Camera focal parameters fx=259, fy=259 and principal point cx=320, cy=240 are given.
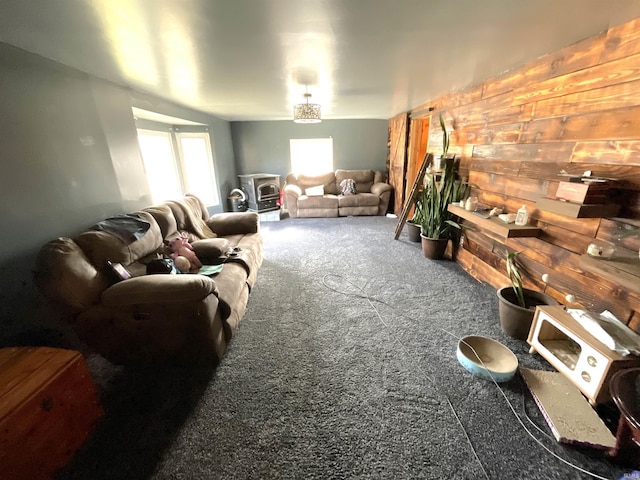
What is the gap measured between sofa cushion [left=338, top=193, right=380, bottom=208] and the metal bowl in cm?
382

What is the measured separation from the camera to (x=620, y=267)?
1.30 metres

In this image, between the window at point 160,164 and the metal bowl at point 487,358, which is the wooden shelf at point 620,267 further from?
the window at point 160,164

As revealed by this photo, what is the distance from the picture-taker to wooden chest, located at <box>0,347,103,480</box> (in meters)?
1.01

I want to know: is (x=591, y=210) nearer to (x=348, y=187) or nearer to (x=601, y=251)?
(x=601, y=251)

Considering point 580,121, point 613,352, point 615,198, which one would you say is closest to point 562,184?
point 615,198

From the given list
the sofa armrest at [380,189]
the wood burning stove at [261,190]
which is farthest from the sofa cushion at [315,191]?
the sofa armrest at [380,189]

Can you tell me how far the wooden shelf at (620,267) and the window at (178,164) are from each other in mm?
4256

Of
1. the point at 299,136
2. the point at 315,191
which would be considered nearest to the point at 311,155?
the point at 299,136

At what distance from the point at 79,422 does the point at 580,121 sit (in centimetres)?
329

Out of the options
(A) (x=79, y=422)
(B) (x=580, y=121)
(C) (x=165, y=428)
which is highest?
(B) (x=580, y=121)

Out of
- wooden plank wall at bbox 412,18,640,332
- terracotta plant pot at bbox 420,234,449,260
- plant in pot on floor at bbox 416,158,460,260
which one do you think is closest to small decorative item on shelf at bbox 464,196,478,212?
wooden plank wall at bbox 412,18,640,332

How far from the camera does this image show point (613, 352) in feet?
4.14

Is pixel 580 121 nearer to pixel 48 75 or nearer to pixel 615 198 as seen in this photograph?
pixel 615 198

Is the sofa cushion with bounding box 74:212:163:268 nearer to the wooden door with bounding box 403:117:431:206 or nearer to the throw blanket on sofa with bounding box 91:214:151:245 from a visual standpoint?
the throw blanket on sofa with bounding box 91:214:151:245
